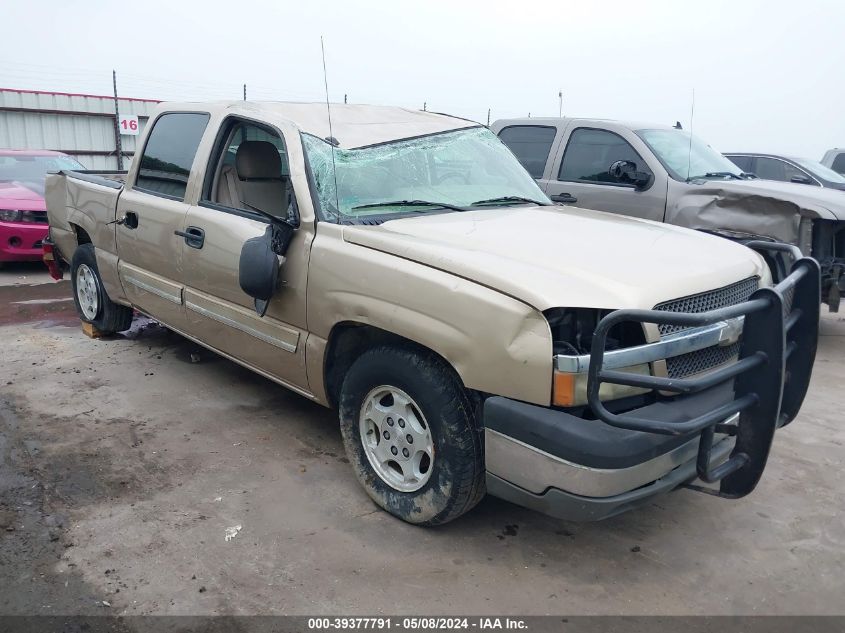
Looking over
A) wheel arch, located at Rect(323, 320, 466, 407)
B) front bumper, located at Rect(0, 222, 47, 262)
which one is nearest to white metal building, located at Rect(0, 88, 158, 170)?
front bumper, located at Rect(0, 222, 47, 262)

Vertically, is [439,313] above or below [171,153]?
below

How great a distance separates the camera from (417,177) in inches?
154

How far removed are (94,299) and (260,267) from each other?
3.07m

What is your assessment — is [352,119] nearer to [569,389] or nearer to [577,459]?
[569,389]

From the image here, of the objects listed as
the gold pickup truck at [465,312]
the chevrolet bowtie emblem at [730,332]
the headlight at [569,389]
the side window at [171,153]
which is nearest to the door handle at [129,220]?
the side window at [171,153]

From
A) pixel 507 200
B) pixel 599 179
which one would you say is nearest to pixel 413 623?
pixel 507 200

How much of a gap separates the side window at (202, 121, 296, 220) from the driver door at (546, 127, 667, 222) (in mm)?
3349

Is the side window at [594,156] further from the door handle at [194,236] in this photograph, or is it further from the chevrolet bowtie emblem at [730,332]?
the door handle at [194,236]

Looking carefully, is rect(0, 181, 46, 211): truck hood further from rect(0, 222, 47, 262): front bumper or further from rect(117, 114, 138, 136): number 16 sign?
rect(117, 114, 138, 136): number 16 sign

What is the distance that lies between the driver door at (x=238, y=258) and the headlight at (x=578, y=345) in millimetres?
1346

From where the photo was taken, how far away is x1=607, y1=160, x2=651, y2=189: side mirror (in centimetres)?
633

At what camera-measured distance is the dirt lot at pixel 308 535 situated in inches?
110

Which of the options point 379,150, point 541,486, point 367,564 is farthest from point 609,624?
point 379,150

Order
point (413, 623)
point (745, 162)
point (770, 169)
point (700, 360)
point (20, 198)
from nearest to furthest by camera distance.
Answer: point (413, 623) < point (700, 360) < point (20, 198) < point (770, 169) < point (745, 162)
